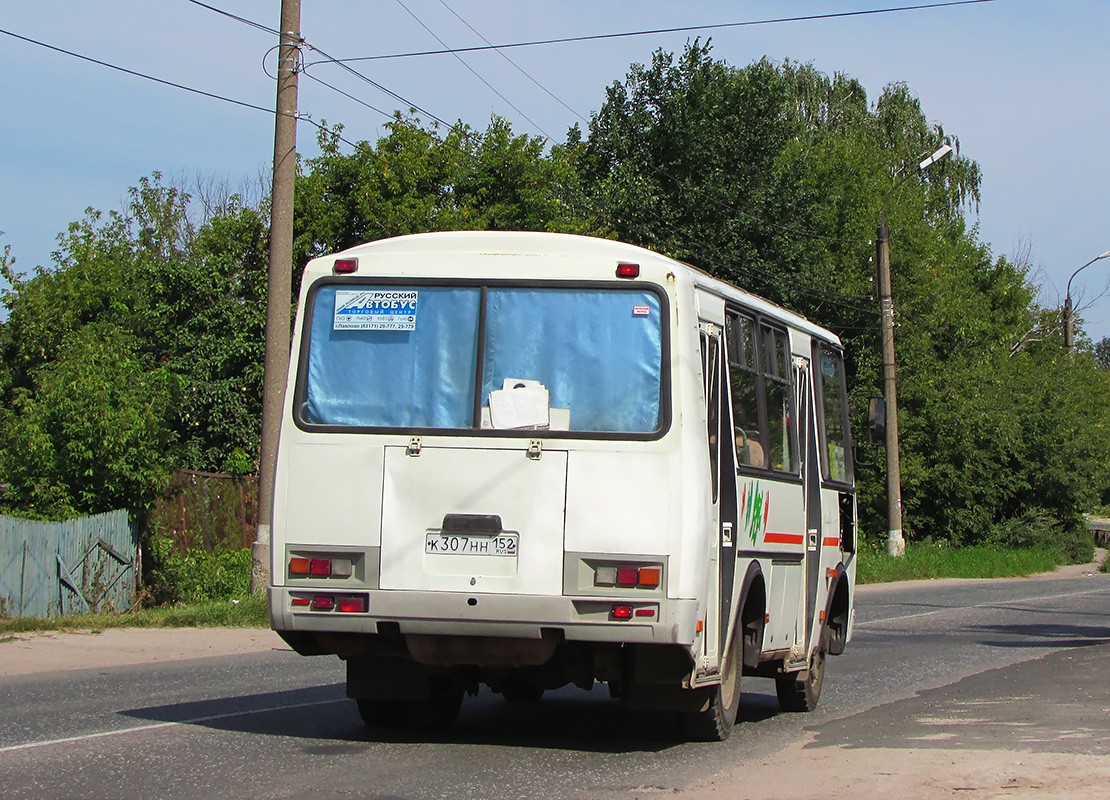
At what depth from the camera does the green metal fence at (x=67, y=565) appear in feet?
60.6

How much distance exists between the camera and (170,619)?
18.1 meters

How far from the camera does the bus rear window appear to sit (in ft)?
26.3

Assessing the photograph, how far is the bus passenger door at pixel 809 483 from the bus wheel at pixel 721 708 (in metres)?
1.66

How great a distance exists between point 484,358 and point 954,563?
1259 inches

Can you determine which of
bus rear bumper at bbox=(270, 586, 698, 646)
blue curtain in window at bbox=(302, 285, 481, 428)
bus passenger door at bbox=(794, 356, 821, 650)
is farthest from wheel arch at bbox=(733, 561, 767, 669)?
blue curtain in window at bbox=(302, 285, 481, 428)

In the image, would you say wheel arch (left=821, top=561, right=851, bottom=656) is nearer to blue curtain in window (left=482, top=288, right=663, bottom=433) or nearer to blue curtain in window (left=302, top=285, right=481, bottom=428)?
blue curtain in window (left=482, top=288, right=663, bottom=433)

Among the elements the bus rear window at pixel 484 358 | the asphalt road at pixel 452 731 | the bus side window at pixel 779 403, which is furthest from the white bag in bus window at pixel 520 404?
the bus side window at pixel 779 403

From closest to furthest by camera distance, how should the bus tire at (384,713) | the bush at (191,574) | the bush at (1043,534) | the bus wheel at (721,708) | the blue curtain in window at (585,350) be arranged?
the blue curtain in window at (585,350) < the bus wheel at (721,708) < the bus tire at (384,713) < the bush at (191,574) < the bush at (1043,534)

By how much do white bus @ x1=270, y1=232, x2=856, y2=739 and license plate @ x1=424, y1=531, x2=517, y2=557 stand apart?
0.01 m

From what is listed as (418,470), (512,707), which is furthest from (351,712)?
(418,470)

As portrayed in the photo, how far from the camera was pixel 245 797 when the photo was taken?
6.66 meters

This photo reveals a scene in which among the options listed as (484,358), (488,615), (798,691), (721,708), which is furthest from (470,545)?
(798,691)

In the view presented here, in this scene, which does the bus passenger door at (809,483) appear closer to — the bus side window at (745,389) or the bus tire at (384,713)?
the bus side window at (745,389)

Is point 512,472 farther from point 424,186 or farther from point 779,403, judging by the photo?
point 424,186
